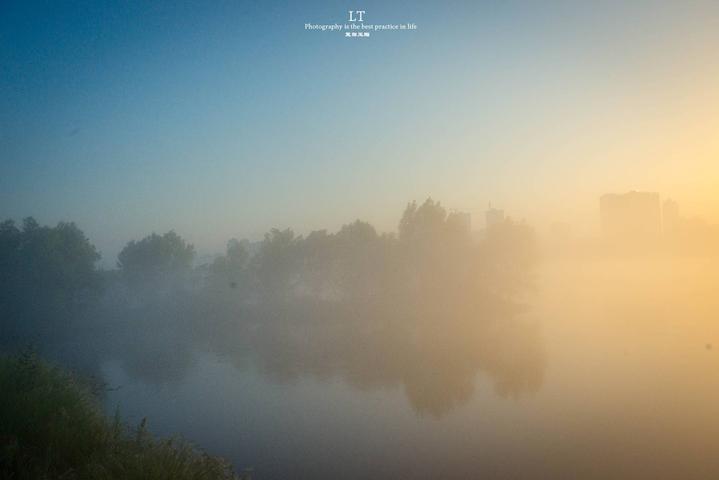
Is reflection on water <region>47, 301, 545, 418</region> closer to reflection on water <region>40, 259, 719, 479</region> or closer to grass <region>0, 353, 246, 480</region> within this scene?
reflection on water <region>40, 259, 719, 479</region>

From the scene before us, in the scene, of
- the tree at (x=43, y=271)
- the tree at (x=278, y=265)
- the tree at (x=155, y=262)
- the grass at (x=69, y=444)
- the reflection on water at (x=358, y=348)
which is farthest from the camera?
the tree at (x=155, y=262)

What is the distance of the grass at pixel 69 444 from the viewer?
183 inches

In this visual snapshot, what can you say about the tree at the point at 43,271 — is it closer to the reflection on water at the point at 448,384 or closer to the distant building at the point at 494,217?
the reflection on water at the point at 448,384

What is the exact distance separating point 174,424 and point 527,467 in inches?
367

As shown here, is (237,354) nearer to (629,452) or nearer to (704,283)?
(629,452)

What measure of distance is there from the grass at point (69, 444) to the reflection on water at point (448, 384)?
156 inches

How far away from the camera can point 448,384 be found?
1455cm

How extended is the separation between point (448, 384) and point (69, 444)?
11.8 metres

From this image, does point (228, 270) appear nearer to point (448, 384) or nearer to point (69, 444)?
point (448, 384)

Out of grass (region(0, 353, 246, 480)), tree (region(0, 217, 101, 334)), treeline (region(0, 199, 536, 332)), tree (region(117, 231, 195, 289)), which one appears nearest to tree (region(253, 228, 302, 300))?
treeline (region(0, 199, 536, 332))

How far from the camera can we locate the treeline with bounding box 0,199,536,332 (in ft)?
75.9

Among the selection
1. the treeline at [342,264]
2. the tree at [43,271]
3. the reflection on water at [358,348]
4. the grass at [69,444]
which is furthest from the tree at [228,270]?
the grass at [69,444]

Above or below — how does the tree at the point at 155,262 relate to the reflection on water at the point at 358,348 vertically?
above

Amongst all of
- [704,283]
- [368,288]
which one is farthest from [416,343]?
[704,283]
